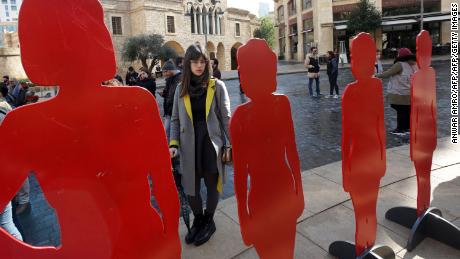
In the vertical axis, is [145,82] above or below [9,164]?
above

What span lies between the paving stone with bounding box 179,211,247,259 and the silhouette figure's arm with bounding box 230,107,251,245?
3.61 ft

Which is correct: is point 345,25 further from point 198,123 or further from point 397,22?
point 198,123

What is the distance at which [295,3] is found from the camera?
148 ft

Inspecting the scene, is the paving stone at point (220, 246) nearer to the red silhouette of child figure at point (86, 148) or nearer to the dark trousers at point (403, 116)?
the red silhouette of child figure at point (86, 148)

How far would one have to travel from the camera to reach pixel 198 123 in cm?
314

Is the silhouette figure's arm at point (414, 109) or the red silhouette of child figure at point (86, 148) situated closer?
the red silhouette of child figure at point (86, 148)

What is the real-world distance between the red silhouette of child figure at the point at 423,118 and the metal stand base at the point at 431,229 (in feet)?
0.27

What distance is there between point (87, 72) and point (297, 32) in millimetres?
45608

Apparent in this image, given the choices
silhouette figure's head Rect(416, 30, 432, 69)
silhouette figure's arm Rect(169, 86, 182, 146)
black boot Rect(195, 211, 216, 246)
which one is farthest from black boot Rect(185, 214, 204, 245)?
silhouette figure's head Rect(416, 30, 432, 69)

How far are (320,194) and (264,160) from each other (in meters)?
2.29

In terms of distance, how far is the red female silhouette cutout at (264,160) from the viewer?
2041 millimetres

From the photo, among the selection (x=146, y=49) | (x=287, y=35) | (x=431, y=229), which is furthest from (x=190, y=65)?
(x=287, y=35)

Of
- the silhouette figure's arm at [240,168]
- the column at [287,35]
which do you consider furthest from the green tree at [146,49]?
the silhouette figure's arm at [240,168]

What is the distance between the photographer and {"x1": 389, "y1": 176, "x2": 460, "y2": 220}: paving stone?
367cm
